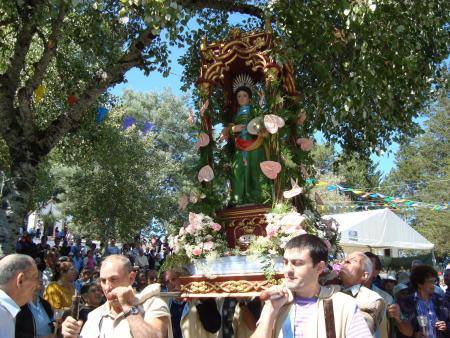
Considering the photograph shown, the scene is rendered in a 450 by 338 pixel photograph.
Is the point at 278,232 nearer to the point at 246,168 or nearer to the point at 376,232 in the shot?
the point at 246,168

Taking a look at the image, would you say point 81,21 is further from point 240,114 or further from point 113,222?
point 113,222

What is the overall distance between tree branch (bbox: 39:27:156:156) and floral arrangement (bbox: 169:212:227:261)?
370cm

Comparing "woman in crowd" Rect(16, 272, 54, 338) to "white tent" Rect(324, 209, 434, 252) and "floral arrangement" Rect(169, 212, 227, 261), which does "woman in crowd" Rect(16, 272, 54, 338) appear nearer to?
"floral arrangement" Rect(169, 212, 227, 261)

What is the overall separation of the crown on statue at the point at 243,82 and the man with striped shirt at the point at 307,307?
5291 millimetres

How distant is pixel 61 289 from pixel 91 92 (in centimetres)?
363

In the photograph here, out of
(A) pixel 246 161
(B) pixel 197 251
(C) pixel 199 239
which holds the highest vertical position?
(A) pixel 246 161

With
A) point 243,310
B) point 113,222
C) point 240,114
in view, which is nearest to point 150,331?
point 243,310

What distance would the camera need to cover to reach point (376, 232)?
60.3 ft

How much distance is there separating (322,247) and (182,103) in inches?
1674

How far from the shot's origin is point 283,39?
756cm

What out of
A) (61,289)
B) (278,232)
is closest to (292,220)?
(278,232)

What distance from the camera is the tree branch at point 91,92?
924 cm

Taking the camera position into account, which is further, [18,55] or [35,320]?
[18,55]

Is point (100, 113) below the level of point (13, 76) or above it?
above
